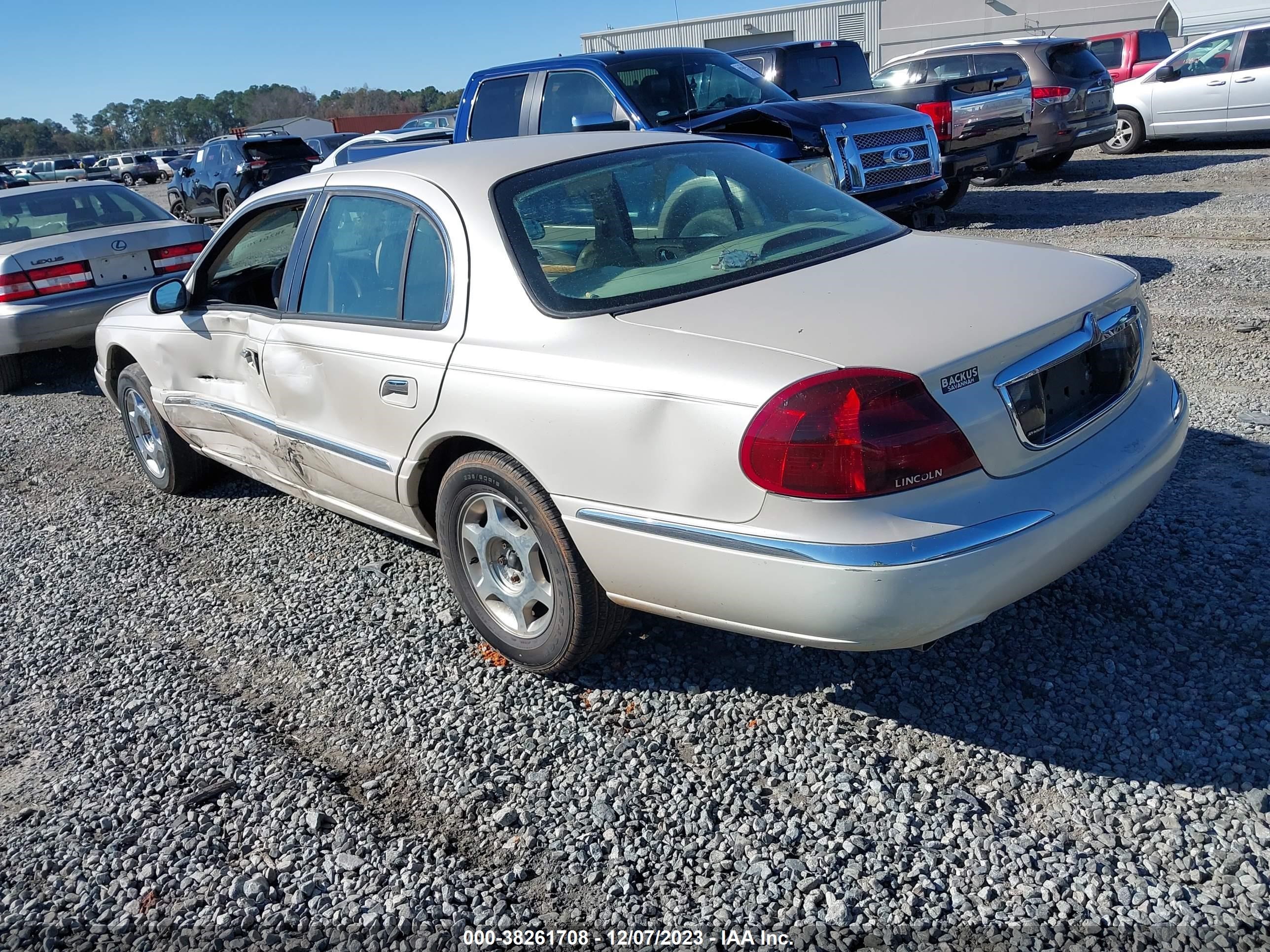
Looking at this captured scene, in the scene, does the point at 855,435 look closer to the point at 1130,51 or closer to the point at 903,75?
the point at 903,75

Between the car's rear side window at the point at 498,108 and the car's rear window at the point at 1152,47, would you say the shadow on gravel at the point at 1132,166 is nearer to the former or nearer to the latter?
the car's rear window at the point at 1152,47

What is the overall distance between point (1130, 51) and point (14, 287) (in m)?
19.6

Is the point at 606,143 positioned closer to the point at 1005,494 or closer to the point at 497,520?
the point at 497,520

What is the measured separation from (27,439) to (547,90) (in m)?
4.95

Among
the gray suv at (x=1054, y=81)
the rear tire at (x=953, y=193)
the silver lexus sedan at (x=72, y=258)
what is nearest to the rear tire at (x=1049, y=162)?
the gray suv at (x=1054, y=81)

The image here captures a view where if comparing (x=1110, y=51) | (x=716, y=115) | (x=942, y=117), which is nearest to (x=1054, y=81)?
(x=942, y=117)

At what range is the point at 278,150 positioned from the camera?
18438 millimetres

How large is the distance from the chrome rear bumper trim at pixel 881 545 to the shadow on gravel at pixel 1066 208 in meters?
8.73

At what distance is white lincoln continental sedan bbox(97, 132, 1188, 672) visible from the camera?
2486mm

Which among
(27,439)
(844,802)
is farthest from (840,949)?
(27,439)

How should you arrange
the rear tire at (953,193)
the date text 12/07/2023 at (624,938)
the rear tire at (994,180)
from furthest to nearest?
the rear tire at (994,180) → the rear tire at (953,193) → the date text 12/07/2023 at (624,938)

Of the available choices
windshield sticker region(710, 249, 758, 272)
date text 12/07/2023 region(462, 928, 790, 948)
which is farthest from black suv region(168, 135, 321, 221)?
date text 12/07/2023 region(462, 928, 790, 948)

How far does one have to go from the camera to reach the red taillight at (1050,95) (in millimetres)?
12352

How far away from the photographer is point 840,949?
2.24m
